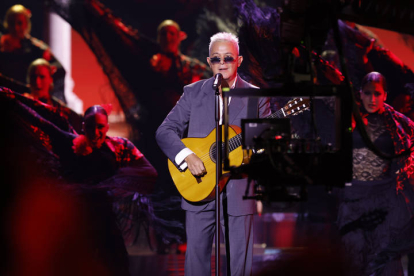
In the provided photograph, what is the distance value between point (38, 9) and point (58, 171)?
1.93 m

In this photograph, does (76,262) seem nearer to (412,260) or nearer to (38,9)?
(38,9)

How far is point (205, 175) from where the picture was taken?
335cm

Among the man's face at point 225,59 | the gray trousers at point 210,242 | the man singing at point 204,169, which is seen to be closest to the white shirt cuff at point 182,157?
the man singing at point 204,169

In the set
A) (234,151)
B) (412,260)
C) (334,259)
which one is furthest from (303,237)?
(234,151)

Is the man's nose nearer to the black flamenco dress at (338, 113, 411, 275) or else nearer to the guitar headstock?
the guitar headstock

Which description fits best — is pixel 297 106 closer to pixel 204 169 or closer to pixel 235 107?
pixel 235 107

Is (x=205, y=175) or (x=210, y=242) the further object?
(x=210, y=242)

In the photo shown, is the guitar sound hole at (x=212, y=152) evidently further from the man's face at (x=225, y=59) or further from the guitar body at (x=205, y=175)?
the man's face at (x=225, y=59)

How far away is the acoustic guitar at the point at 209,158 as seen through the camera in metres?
3.17

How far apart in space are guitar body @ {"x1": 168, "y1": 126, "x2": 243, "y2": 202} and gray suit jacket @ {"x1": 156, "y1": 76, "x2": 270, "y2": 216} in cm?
7

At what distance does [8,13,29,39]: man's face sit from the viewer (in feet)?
15.7

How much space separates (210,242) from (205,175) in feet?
1.95

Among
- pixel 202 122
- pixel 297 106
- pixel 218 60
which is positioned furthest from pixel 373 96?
pixel 202 122

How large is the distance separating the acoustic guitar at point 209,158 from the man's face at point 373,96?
1.75m
